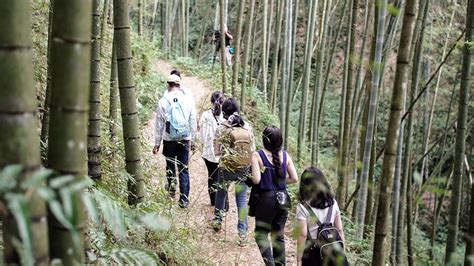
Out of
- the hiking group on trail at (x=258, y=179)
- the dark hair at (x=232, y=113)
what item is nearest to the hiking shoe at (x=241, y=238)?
the hiking group on trail at (x=258, y=179)

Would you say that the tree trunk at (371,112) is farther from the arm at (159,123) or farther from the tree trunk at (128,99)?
the arm at (159,123)

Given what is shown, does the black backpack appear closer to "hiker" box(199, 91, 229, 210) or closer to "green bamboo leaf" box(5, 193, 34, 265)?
"hiker" box(199, 91, 229, 210)

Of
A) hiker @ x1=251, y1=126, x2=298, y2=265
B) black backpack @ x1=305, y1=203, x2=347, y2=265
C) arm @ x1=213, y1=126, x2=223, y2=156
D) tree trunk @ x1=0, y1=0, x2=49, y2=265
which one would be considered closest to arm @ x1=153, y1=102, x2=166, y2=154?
arm @ x1=213, y1=126, x2=223, y2=156

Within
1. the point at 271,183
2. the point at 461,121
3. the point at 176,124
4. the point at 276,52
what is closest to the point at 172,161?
the point at 271,183

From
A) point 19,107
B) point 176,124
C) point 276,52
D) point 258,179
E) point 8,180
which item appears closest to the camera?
point 8,180

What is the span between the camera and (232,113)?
4.71 m

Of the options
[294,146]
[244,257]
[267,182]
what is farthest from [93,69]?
[294,146]

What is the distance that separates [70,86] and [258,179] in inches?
111

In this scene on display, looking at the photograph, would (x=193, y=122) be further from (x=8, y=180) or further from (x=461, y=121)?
(x=8, y=180)

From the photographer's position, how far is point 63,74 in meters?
1.29

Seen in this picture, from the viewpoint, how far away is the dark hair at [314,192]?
329 cm

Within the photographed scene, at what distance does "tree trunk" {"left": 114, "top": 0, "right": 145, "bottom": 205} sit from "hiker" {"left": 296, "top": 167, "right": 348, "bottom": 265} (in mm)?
949

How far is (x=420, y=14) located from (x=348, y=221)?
2.22 meters

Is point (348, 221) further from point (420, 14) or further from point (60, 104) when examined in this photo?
point (60, 104)
